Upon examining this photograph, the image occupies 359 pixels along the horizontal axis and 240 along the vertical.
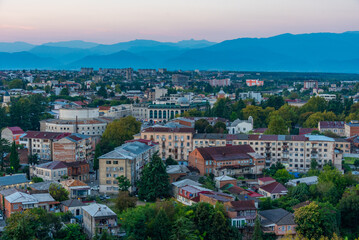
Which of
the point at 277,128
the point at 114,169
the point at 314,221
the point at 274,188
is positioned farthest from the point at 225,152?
the point at 314,221

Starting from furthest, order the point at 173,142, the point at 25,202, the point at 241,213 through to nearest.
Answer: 1. the point at 173,142
2. the point at 25,202
3. the point at 241,213

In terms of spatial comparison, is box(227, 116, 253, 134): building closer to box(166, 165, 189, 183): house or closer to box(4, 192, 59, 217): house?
box(166, 165, 189, 183): house

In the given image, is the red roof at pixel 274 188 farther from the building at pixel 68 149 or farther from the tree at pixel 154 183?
the building at pixel 68 149

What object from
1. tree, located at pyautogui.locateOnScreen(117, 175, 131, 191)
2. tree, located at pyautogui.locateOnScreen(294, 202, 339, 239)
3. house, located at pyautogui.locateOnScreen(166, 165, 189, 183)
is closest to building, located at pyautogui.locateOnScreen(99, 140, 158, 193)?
tree, located at pyautogui.locateOnScreen(117, 175, 131, 191)

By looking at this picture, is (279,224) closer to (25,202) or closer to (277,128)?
(25,202)

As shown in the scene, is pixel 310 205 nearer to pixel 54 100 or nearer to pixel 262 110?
pixel 262 110

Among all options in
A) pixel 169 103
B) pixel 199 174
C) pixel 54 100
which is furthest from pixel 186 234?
pixel 54 100
